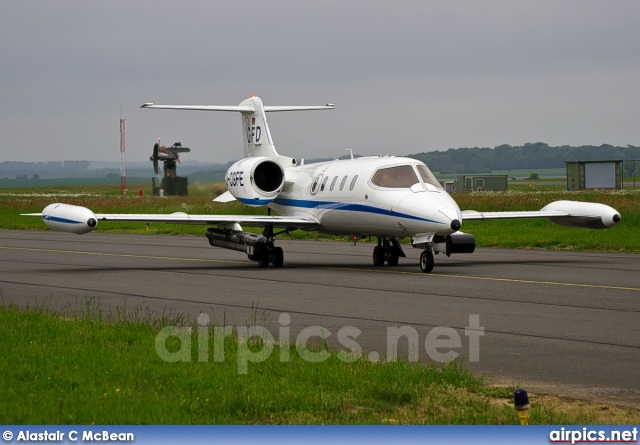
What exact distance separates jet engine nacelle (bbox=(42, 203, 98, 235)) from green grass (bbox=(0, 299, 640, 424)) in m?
11.9

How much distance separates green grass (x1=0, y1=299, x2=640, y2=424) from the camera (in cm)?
846

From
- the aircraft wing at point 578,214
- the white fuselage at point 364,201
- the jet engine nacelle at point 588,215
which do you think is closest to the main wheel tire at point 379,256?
the white fuselage at point 364,201

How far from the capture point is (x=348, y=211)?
24750 millimetres

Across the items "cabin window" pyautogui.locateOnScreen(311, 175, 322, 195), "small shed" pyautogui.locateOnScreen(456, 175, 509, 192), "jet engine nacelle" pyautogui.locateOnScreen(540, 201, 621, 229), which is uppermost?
"small shed" pyautogui.locateOnScreen(456, 175, 509, 192)

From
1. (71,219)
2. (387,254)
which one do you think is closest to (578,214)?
(387,254)

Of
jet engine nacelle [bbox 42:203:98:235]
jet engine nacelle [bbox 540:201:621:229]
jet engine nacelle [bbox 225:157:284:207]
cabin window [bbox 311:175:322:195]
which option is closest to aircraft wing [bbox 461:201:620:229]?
jet engine nacelle [bbox 540:201:621:229]

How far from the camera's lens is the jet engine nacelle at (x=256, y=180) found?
27078mm

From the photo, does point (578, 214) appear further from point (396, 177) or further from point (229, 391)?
point (229, 391)

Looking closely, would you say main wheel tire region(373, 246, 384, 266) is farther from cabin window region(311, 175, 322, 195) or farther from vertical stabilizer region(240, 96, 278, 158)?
vertical stabilizer region(240, 96, 278, 158)

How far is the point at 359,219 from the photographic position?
24.4 metres

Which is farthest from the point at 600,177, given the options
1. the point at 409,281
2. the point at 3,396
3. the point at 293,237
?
the point at 3,396

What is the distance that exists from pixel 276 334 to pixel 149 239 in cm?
2638

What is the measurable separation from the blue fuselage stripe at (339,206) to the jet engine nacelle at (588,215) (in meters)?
5.12

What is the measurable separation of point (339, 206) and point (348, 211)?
39 cm
